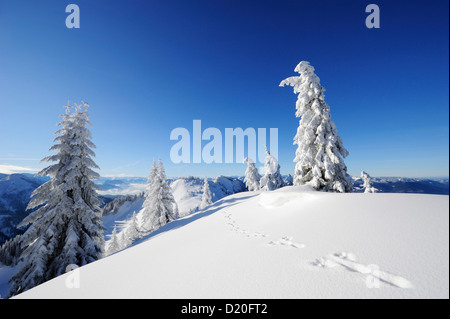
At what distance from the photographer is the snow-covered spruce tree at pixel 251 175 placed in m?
38.2

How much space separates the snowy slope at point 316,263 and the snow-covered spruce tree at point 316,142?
8.24 metres

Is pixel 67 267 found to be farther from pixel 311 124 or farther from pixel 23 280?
pixel 311 124

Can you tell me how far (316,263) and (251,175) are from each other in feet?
116

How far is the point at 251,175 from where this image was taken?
38.7 meters

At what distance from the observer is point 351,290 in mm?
2646

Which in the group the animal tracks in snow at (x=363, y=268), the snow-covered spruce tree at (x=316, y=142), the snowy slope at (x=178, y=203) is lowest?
the snowy slope at (x=178, y=203)

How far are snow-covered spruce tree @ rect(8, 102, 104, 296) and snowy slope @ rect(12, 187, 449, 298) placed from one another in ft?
30.9

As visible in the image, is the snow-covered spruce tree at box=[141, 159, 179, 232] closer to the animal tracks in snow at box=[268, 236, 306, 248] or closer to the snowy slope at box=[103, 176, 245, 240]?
the animal tracks in snow at box=[268, 236, 306, 248]

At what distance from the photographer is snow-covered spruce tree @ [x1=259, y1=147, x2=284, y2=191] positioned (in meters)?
32.0

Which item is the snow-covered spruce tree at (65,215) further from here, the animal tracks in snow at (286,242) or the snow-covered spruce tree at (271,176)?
the snow-covered spruce tree at (271,176)

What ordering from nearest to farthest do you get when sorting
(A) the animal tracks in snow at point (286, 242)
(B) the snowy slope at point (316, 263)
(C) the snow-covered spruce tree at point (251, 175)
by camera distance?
(B) the snowy slope at point (316, 263) → (A) the animal tracks in snow at point (286, 242) → (C) the snow-covered spruce tree at point (251, 175)

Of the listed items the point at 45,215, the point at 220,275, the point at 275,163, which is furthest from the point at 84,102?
the point at 275,163

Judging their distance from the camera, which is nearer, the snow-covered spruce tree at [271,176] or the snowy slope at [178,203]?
the snow-covered spruce tree at [271,176]

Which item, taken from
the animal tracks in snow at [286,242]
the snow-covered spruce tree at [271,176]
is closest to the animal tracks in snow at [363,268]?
the animal tracks in snow at [286,242]
